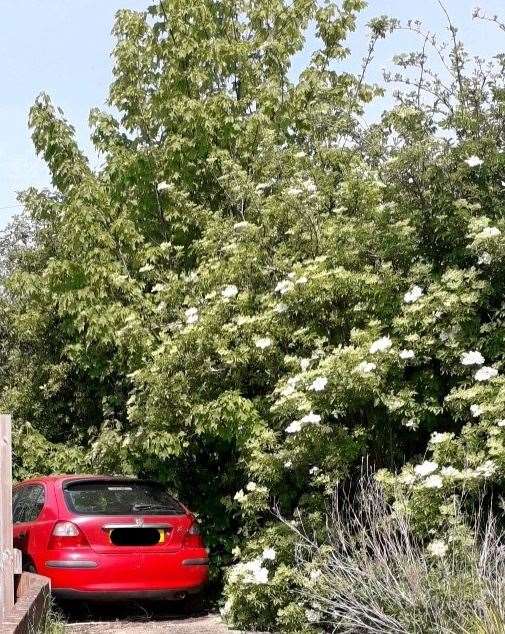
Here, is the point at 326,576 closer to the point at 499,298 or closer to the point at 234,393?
the point at 234,393

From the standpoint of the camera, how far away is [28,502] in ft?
33.0

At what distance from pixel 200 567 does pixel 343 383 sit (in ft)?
8.31

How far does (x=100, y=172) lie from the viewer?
13.6m

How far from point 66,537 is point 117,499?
0.70 meters

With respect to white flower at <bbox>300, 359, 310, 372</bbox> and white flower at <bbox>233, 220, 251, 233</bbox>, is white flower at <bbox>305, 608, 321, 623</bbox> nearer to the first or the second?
white flower at <bbox>300, 359, 310, 372</bbox>

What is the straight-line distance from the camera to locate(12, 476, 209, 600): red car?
894 cm

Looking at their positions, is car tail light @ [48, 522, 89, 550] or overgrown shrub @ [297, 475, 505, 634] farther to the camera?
car tail light @ [48, 522, 89, 550]

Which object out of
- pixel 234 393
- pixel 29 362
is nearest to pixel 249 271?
pixel 234 393

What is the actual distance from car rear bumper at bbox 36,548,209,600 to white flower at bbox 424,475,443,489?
283 cm

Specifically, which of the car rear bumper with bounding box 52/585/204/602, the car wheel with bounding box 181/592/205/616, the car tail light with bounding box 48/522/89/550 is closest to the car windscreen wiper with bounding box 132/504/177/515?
the car tail light with bounding box 48/522/89/550

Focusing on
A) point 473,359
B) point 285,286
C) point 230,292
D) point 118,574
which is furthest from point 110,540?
point 473,359

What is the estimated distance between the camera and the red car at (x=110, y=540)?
29.3 feet

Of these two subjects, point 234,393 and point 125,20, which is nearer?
point 234,393

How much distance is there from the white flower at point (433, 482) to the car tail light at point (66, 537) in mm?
3279
